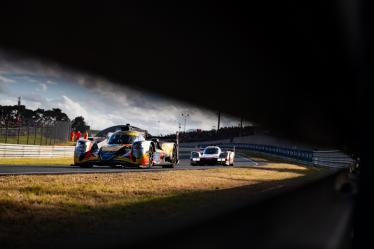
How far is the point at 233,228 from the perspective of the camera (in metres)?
5.76

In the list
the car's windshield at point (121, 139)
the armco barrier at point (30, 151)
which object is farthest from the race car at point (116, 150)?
the armco barrier at point (30, 151)

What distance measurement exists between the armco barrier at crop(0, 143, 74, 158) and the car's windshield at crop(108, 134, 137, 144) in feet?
31.7

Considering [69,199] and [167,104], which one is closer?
[167,104]

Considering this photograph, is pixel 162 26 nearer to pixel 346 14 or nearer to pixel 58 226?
pixel 346 14

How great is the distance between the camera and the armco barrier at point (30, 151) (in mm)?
28703

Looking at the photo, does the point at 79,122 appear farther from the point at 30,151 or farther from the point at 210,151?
the point at 210,151

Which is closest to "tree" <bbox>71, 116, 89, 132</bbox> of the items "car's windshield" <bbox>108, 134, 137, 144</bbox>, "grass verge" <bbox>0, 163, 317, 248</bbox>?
"grass verge" <bbox>0, 163, 317, 248</bbox>

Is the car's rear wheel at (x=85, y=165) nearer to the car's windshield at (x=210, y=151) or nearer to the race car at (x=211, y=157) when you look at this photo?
the race car at (x=211, y=157)

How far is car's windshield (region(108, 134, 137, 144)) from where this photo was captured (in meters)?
19.9

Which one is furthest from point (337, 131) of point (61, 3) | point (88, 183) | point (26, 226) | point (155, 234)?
point (61, 3)

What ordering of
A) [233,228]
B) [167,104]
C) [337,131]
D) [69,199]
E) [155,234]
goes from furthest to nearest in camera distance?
[337,131]
[69,199]
[167,104]
[233,228]
[155,234]

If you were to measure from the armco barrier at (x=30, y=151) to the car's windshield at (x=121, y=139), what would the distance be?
966cm

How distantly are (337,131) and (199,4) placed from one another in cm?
1058

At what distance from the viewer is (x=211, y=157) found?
34906 mm
